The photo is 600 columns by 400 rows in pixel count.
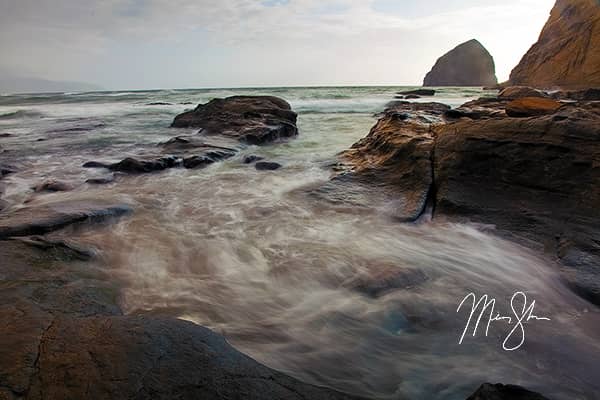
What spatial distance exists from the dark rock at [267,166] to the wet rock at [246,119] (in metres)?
2.95

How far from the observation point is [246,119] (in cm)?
1223

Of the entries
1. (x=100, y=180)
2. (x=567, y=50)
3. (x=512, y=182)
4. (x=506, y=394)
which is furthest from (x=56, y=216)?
(x=567, y=50)

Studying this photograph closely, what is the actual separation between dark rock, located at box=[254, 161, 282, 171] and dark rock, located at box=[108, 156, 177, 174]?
183cm

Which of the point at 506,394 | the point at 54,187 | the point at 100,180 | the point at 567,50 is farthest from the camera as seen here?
the point at 567,50

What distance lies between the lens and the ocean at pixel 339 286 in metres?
2.29

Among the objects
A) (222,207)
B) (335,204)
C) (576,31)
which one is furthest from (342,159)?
(576,31)

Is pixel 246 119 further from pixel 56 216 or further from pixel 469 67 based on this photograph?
pixel 469 67

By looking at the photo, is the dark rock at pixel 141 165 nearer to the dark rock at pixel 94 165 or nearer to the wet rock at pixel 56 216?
the dark rock at pixel 94 165

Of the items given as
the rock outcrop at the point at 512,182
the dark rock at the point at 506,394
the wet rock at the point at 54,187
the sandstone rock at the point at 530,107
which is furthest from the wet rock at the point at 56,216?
the sandstone rock at the point at 530,107

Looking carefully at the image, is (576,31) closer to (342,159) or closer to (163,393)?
(342,159)

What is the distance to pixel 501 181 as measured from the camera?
4.66m

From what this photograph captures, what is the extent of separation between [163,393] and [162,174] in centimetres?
622

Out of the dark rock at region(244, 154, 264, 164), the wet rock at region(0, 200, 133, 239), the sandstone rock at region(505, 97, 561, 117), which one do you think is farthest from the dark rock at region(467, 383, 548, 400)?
the dark rock at region(244, 154, 264, 164)

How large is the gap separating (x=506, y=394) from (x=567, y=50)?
55.7 meters
